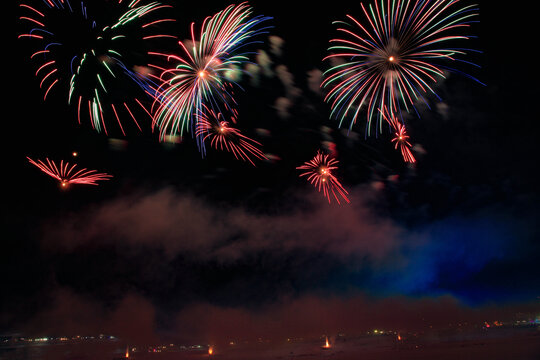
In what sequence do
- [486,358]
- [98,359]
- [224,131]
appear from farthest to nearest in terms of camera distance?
[98,359]
[486,358]
[224,131]

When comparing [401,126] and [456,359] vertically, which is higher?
[401,126]

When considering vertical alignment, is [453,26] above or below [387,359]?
above

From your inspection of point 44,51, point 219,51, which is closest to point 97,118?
point 44,51

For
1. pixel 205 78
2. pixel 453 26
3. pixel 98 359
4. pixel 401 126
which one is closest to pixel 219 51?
pixel 205 78

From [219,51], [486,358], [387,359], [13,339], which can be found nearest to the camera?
[219,51]

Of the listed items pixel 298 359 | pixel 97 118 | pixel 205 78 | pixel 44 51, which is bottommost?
pixel 298 359

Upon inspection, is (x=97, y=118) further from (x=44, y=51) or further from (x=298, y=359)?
(x=298, y=359)

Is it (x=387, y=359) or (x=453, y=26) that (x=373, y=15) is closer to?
(x=453, y=26)

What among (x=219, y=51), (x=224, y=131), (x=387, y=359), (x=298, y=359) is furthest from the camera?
(x=298, y=359)

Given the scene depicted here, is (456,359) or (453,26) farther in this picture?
(456,359)
